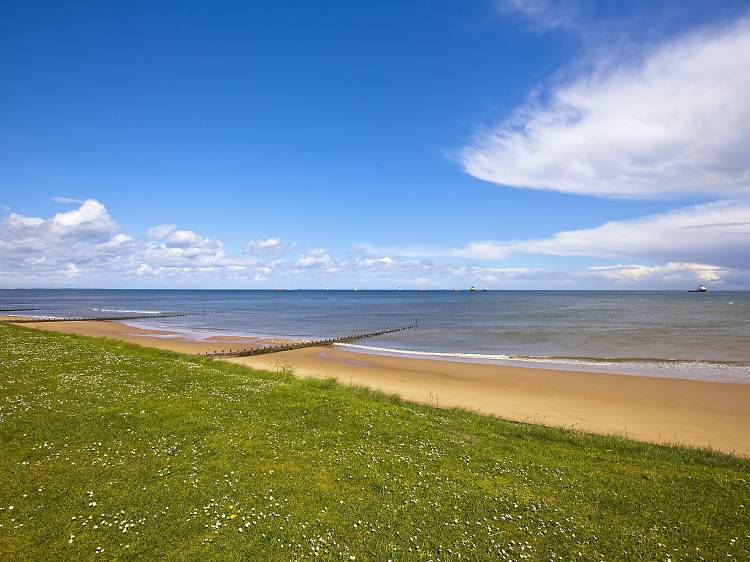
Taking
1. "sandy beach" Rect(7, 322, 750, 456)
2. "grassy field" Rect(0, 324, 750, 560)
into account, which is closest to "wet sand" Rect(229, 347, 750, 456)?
"sandy beach" Rect(7, 322, 750, 456)

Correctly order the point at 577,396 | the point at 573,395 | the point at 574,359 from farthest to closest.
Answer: the point at 574,359, the point at 573,395, the point at 577,396

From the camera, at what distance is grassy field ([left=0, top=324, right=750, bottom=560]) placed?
1107cm

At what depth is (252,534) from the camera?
11320 mm

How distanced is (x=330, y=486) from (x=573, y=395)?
28992 millimetres

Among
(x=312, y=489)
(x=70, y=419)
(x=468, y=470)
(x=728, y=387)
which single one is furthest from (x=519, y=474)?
(x=728, y=387)

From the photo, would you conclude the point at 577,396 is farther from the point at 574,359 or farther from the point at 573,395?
the point at 574,359

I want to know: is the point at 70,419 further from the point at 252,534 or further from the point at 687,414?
the point at 687,414

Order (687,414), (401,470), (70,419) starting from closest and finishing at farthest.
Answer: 1. (401,470)
2. (70,419)
3. (687,414)

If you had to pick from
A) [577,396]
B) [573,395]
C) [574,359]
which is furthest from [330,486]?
[574,359]

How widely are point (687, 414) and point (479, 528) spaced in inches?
1045

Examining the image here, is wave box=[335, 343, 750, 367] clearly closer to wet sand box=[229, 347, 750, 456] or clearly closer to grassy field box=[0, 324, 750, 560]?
wet sand box=[229, 347, 750, 456]

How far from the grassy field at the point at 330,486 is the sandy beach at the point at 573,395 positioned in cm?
729

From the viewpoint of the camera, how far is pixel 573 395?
3619 centimetres

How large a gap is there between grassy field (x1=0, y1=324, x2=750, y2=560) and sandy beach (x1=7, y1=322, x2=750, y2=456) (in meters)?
7.29
